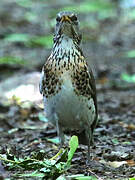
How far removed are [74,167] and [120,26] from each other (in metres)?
13.7

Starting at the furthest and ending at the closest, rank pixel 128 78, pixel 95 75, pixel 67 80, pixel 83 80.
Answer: pixel 95 75 → pixel 128 78 → pixel 83 80 → pixel 67 80

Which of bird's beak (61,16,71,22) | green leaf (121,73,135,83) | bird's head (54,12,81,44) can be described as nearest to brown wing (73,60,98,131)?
bird's head (54,12,81,44)

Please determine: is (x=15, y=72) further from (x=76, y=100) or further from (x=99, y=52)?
(x=76, y=100)

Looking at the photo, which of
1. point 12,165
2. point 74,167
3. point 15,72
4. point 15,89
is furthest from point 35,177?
point 15,72

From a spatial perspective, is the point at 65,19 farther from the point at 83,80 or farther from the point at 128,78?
the point at 128,78

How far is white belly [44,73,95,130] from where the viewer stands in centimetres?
561

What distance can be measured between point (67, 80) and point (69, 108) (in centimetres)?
37

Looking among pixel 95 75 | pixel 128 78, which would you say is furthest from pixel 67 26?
pixel 95 75

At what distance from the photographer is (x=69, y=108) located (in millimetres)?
5723

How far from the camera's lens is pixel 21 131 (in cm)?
770

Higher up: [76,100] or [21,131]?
[76,100]

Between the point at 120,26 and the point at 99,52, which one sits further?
the point at 120,26

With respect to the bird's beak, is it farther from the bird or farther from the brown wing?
the brown wing

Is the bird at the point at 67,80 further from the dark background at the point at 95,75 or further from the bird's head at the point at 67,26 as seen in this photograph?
the dark background at the point at 95,75
